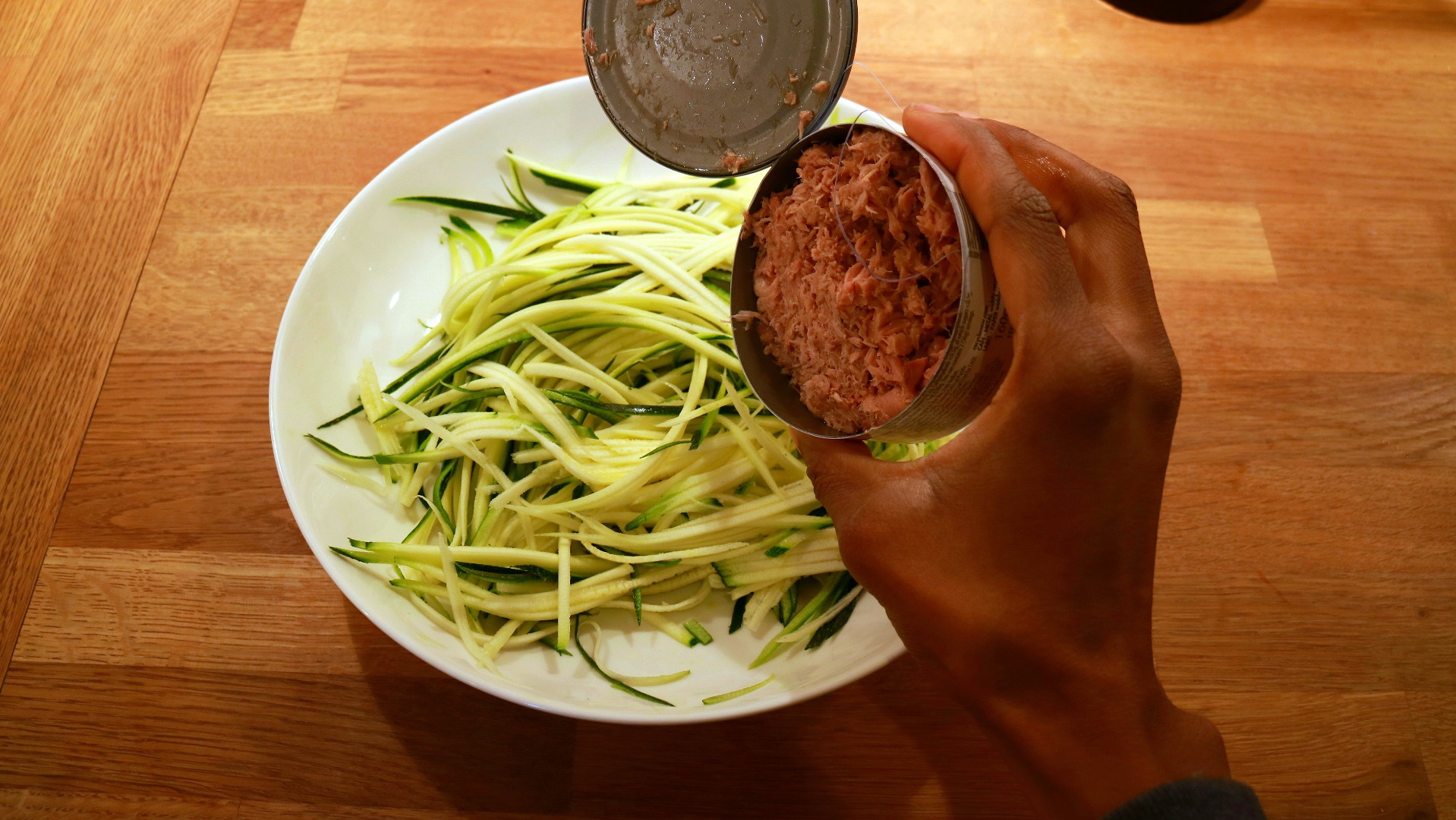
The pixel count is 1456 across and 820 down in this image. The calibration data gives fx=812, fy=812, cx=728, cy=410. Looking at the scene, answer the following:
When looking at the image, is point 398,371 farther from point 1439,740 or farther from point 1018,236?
point 1439,740

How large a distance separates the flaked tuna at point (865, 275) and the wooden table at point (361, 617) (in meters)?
0.74

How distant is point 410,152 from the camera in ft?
6.46

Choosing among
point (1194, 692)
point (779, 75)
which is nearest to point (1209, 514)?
point (1194, 692)

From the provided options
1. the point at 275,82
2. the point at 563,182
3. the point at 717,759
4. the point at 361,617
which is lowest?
the point at 717,759

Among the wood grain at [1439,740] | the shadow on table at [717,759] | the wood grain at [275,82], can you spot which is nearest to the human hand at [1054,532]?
the shadow on table at [717,759]

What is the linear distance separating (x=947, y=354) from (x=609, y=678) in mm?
878

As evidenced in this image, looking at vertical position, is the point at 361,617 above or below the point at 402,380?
below

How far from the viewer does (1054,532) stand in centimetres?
102

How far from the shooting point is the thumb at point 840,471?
121 centimetres

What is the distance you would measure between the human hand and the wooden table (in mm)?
613

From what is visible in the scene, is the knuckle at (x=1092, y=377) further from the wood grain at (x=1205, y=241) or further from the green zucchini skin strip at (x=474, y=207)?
the green zucchini skin strip at (x=474, y=207)

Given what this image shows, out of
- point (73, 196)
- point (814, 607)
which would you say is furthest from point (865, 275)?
point (73, 196)

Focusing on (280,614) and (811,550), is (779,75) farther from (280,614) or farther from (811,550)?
(280,614)

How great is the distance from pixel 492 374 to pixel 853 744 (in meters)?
1.07
